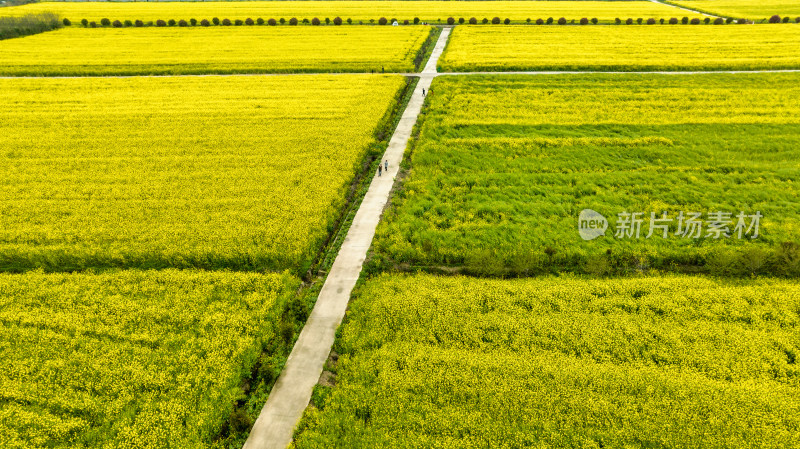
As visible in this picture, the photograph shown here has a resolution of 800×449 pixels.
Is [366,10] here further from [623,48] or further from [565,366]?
[565,366]

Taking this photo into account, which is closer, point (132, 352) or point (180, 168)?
point (132, 352)

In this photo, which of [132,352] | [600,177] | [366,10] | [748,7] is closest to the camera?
[132,352]

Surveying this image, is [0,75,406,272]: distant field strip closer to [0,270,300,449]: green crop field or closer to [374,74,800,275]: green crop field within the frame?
[0,270,300,449]: green crop field

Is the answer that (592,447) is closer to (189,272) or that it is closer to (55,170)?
(189,272)

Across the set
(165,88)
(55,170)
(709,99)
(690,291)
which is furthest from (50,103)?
(709,99)

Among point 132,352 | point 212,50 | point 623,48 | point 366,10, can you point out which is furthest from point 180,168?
point 366,10

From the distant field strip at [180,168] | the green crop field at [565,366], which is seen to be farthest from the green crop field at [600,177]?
the distant field strip at [180,168]
